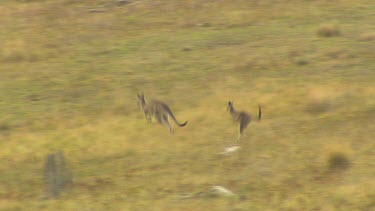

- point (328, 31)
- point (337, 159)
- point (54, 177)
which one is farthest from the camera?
point (328, 31)

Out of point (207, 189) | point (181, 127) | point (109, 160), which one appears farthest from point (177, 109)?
point (207, 189)

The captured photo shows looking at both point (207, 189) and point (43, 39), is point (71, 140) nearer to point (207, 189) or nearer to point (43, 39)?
point (207, 189)

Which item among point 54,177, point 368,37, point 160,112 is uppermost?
point 54,177

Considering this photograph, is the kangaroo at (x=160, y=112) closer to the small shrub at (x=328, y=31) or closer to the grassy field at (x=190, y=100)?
the grassy field at (x=190, y=100)

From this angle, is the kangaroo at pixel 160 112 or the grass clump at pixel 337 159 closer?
the grass clump at pixel 337 159

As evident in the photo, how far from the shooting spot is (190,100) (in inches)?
727

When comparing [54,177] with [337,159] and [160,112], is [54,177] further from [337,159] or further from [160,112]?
[337,159]

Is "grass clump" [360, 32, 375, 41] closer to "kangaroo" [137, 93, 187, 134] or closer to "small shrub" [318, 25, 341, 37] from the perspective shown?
"small shrub" [318, 25, 341, 37]

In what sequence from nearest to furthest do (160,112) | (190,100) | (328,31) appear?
(160,112) → (190,100) → (328,31)

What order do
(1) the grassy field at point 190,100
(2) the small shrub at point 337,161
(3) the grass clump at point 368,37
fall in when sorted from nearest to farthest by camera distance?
(1) the grassy field at point 190,100, (2) the small shrub at point 337,161, (3) the grass clump at point 368,37

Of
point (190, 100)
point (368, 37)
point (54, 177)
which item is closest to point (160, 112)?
point (190, 100)

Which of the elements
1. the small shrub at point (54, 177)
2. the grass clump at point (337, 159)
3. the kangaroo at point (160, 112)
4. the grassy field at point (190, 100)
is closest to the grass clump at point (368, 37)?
the grassy field at point (190, 100)

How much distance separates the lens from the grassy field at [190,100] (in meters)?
13.3

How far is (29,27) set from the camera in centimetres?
2606
